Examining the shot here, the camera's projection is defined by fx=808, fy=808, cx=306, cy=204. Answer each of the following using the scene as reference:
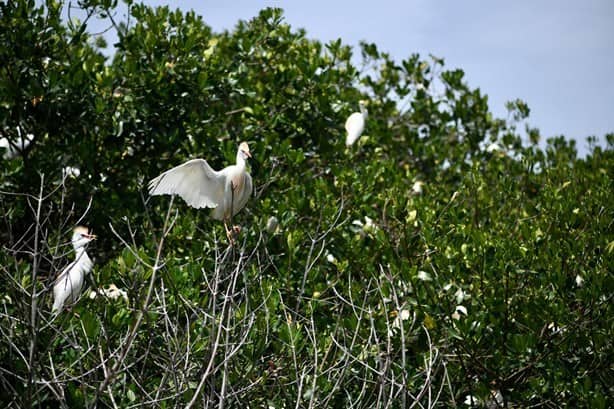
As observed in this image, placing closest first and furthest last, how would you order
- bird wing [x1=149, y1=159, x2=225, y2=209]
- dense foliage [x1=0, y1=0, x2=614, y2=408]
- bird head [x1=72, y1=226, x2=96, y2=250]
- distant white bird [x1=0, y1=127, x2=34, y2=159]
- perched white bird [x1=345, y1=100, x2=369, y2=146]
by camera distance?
dense foliage [x1=0, y1=0, x2=614, y2=408] → bird head [x1=72, y1=226, x2=96, y2=250] → bird wing [x1=149, y1=159, x2=225, y2=209] → distant white bird [x1=0, y1=127, x2=34, y2=159] → perched white bird [x1=345, y1=100, x2=369, y2=146]

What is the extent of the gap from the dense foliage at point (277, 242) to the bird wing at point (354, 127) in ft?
0.77

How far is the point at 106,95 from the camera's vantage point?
6.06 meters

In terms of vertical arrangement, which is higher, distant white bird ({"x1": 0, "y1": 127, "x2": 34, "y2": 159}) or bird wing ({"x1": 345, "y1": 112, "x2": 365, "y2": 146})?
bird wing ({"x1": 345, "y1": 112, "x2": 365, "y2": 146})

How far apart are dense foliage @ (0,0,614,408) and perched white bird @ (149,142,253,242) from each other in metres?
0.21

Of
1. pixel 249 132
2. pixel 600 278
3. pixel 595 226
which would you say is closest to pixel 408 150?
pixel 249 132

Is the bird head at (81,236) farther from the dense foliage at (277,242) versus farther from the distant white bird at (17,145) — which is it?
the distant white bird at (17,145)

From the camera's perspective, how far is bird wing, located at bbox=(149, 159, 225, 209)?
5.04m

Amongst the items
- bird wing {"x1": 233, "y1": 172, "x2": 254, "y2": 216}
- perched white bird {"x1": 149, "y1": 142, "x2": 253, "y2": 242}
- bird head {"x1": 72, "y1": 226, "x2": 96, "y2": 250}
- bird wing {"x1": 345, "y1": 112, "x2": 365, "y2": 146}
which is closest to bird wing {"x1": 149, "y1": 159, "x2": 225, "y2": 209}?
perched white bird {"x1": 149, "y1": 142, "x2": 253, "y2": 242}

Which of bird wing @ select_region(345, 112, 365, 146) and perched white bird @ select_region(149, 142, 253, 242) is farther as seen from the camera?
bird wing @ select_region(345, 112, 365, 146)

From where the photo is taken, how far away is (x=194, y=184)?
17.1ft

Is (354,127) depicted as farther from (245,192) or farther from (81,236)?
(81,236)

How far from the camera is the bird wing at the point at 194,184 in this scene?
504 centimetres

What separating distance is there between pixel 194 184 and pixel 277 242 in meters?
0.77

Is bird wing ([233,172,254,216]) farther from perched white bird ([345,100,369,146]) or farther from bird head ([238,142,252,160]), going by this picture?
perched white bird ([345,100,369,146])
